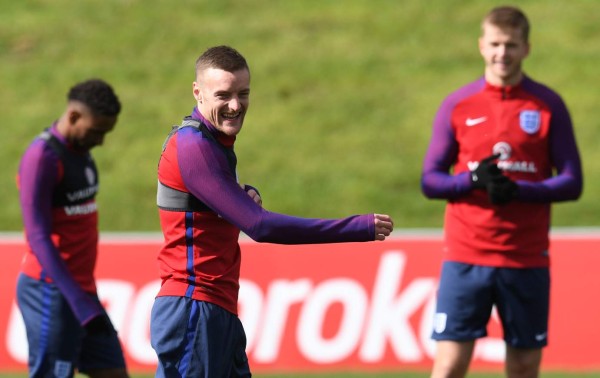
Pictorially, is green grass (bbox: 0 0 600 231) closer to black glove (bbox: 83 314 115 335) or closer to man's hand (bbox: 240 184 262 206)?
black glove (bbox: 83 314 115 335)

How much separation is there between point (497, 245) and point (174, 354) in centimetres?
221

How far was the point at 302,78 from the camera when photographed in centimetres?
1761

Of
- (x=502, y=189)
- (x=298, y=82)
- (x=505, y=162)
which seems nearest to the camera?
(x=502, y=189)

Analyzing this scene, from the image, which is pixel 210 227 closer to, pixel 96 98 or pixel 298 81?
pixel 96 98

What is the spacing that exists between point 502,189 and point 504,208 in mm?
307

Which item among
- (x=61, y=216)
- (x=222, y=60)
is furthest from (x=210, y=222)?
(x=61, y=216)

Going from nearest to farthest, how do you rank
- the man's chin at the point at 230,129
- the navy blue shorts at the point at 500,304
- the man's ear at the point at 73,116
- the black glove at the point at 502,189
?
the man's chin at the point at 230,129, the black glove at the point at 502,189, the man's ear at the point at 73,116, the navy blue shorts at the point at 500,304

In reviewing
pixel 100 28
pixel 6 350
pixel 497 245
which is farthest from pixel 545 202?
pixel 100 28

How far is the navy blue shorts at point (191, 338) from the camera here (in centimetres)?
446

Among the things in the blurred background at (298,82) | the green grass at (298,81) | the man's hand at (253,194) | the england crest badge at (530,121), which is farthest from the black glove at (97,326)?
the green grass at (298,81)

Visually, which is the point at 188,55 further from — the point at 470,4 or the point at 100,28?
the point at 470,4

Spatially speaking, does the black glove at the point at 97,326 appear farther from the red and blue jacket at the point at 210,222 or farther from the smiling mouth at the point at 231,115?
the smiling mouth at the point at 231,115

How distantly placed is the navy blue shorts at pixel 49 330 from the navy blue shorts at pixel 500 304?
1.78 metres

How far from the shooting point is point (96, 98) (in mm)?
5980
